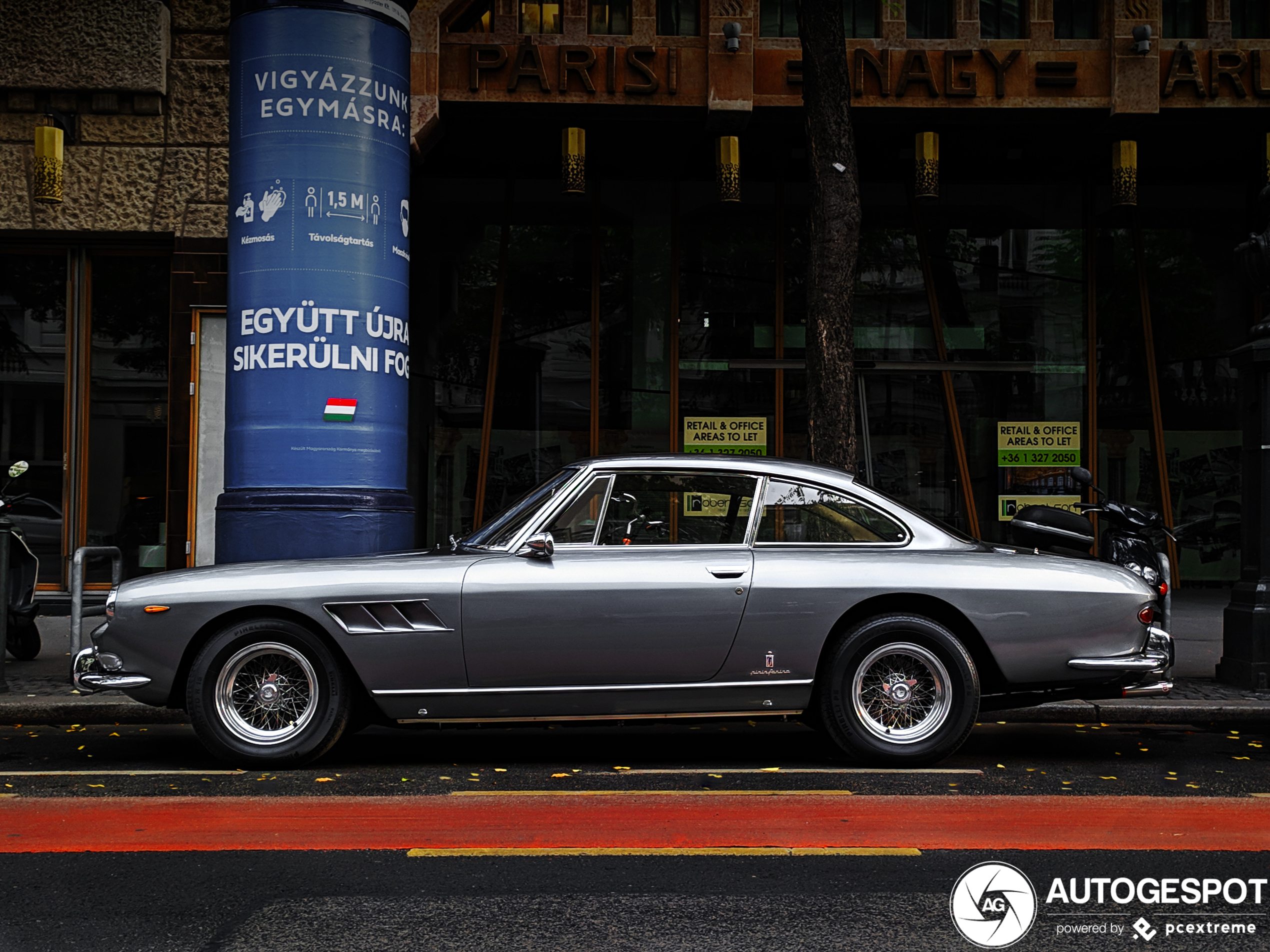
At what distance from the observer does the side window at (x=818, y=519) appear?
6.02 meters

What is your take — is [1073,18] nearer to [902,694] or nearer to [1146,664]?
[1146,664]

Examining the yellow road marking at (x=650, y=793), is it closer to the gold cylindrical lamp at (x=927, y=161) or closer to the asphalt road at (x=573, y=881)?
the asphalt road at (x=573, y=881)

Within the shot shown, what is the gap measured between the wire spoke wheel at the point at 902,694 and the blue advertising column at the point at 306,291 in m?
4.88

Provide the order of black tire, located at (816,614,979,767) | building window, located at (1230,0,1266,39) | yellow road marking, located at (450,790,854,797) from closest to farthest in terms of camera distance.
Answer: yellow road marking, located at (450,790,854,797) → black tire, located at (816,614,979,767) → building window, located at (1230,0,1266,39)

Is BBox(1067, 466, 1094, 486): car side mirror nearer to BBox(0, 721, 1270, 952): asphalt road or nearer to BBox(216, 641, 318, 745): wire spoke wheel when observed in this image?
BBox(0, 721, 1270, 952): asphalt road

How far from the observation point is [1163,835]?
4.51 meters

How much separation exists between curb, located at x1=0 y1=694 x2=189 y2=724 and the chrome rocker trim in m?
2.36

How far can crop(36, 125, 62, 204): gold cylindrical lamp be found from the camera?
38.3 ft

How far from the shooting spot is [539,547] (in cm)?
570

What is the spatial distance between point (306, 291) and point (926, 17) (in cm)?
832

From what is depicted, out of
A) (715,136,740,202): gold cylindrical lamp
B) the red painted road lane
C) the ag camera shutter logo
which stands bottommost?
the red painted road lane

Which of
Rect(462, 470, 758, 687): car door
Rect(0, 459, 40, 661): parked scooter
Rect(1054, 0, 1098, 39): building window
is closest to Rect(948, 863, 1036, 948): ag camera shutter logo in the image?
Rect(462, 470, 758, 687): car door

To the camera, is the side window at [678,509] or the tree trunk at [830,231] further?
the tree trunk at [830,231]

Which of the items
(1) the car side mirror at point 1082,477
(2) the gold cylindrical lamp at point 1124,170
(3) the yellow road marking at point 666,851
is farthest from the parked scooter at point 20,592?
(2) the gold cylindrical lamp at point 1124,170
